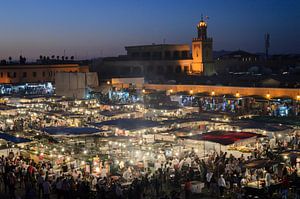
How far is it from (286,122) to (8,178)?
31.0ft

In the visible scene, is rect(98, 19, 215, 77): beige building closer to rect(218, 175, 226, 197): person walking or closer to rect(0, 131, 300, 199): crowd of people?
rect(0, 131, 300, 199): crowd of people

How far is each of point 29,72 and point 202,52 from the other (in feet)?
52.8

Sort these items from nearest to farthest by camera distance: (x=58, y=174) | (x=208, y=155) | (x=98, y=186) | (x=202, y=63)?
(x=98, y=186), (x=58, y=174), (x=208, y=155), (x=202, y=63)

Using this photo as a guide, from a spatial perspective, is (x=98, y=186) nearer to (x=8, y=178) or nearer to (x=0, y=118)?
(x=8, y=178)

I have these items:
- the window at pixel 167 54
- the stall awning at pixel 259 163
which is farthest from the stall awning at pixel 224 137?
the window at pixel 167 54

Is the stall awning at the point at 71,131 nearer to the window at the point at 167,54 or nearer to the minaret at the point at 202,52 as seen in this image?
the minaret at the point at 202,52

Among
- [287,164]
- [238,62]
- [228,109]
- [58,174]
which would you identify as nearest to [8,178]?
[58,174]

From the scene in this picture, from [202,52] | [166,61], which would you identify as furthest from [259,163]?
[166,61]

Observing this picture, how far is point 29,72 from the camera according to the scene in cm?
3797

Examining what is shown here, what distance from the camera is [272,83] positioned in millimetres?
23422

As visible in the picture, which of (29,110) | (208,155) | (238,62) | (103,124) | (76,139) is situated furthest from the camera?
(238,62)

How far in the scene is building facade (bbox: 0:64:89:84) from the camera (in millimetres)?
36562

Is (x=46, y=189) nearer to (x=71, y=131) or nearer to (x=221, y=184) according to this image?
(x=71, y=131)

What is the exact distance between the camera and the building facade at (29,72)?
36562mm
